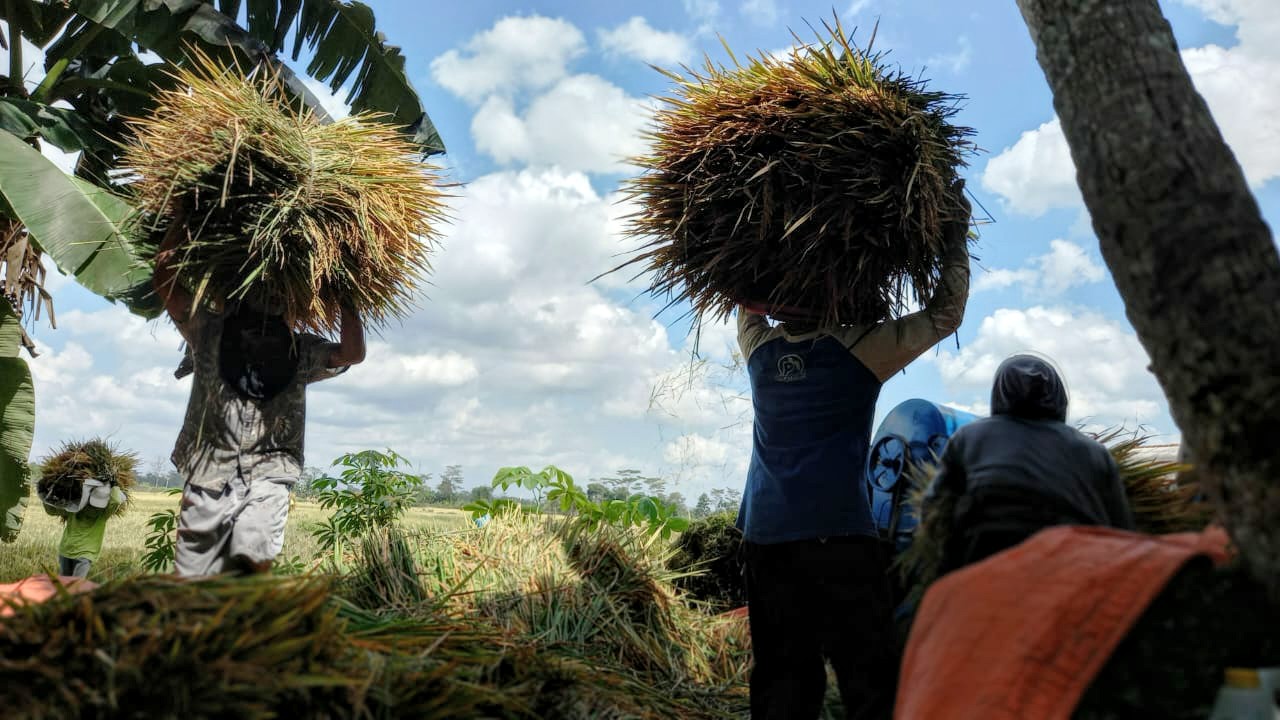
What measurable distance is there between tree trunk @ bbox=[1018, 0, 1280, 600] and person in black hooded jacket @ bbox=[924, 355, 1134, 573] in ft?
1.12

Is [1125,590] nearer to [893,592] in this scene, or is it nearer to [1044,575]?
[1044,575]

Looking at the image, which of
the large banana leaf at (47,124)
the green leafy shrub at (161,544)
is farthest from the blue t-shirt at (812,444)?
the large banana leaf at (47,124)

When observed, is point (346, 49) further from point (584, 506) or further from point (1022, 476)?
point (1022, 476)

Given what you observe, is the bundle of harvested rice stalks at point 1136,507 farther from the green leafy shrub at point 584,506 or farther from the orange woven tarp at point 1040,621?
the green leafy shrub at point 584,506

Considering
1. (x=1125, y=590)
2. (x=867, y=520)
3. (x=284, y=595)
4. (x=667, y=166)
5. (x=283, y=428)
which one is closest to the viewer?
(x=1125, y=590)

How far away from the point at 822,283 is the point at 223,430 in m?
2.34

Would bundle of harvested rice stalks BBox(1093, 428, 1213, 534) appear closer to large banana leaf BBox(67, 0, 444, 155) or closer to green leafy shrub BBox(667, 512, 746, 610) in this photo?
green leafy shrub BBox(667, 512, 746, 610)

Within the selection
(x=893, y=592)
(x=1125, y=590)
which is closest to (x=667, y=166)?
(x=893, y=592)

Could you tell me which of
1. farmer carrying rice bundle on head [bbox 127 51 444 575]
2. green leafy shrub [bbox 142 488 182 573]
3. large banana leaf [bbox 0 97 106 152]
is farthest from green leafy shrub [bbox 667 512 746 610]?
large banana leaf [bbox 0 97 106 152]

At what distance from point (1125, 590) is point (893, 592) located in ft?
4.54

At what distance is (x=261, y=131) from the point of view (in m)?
2.99

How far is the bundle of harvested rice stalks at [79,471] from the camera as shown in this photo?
6.52 metres

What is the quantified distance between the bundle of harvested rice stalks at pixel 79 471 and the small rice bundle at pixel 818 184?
6225 mm

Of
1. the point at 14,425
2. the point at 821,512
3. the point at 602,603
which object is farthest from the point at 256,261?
the point at 14,425
